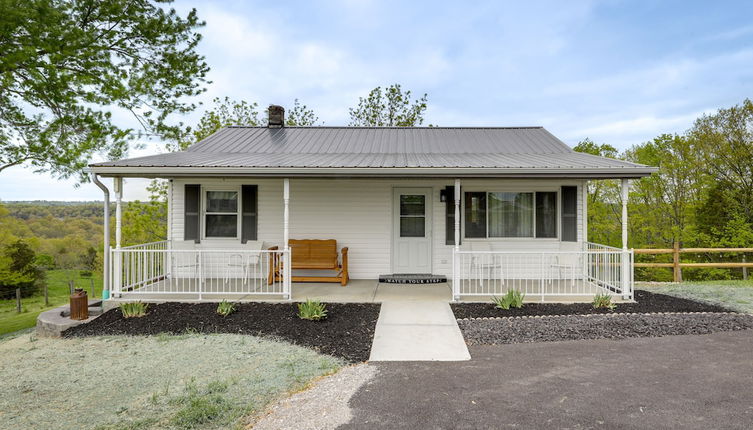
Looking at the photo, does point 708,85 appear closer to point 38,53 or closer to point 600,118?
point 600,118

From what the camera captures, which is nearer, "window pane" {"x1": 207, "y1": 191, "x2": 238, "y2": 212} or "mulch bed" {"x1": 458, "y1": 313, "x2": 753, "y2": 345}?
"mulch bed" {"x1": 458, "y1": 313, "x2": 753, "y2": 345}

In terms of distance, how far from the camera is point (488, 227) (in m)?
9.38

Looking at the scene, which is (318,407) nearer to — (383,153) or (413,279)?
(413,279)

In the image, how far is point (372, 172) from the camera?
23.6 ft

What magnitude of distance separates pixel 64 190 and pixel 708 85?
73.4ft

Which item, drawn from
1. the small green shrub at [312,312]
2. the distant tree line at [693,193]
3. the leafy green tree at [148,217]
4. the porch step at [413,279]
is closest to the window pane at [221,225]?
the porch step at [413,279]

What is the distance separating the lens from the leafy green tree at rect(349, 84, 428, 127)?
22.1 m

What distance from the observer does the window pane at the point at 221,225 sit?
9.49m

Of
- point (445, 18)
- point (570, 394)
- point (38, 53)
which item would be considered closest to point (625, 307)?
point (570, 394)

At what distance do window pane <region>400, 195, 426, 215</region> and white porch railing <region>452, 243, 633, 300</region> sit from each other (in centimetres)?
143

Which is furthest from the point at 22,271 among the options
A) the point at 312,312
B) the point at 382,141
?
the point at 312,312

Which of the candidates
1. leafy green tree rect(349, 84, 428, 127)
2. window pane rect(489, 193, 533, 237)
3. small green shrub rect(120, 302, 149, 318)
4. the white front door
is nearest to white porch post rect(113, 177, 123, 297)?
small green shrub rect(120, 302, 149, 318)

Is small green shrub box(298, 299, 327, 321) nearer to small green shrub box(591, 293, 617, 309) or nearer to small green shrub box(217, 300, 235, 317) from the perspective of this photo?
small green shrub box(217, 300, 235, 317)

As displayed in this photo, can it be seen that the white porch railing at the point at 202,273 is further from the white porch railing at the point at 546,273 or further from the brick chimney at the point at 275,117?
the brick chimney at the point at 275,117
